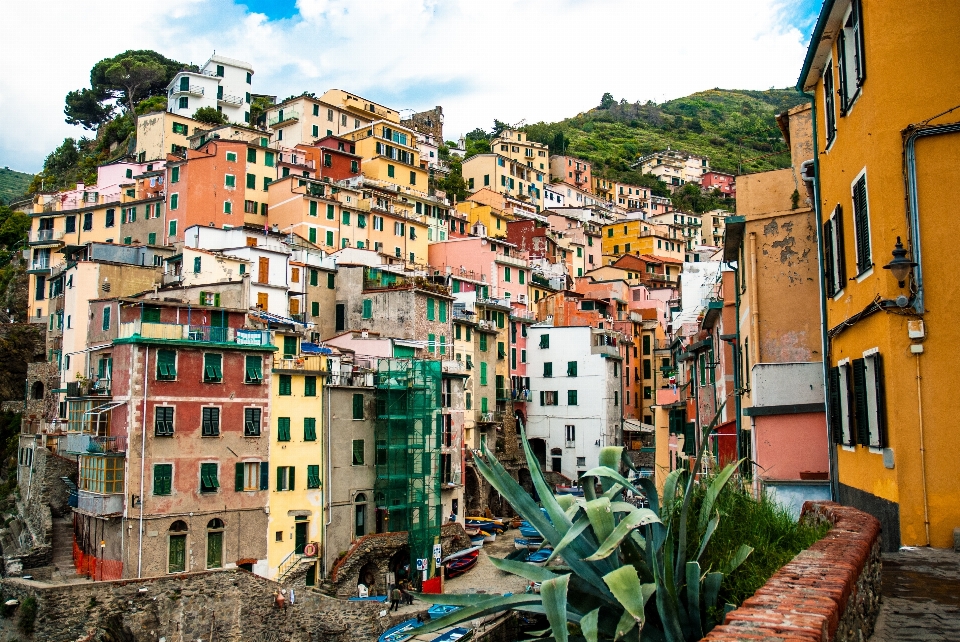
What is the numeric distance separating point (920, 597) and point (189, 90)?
93601 millimetres

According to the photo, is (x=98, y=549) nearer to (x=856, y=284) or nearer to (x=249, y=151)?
(x=856, y=284)

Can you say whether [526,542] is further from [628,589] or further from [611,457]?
[628,589]

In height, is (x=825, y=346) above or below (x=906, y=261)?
below

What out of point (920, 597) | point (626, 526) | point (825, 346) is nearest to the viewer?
point (626, 526)

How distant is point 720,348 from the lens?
86.6 feet

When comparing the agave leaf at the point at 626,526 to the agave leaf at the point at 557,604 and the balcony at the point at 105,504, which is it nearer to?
the agave leaf at the point at 557,604

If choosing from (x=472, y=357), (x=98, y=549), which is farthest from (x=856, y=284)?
(x=472, y=357)

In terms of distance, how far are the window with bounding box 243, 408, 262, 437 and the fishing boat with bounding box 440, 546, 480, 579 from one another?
1178 centimetres

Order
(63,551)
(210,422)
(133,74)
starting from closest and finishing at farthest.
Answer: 1. (210,422)
2. (63,551)
3. (133,74)

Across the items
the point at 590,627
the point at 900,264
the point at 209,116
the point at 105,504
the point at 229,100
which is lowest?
the point at 105,504

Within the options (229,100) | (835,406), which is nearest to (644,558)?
(835,406)

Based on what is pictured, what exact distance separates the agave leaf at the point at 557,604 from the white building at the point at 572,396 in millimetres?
57078

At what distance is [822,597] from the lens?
6.05m

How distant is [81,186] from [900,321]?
74.2 meters
